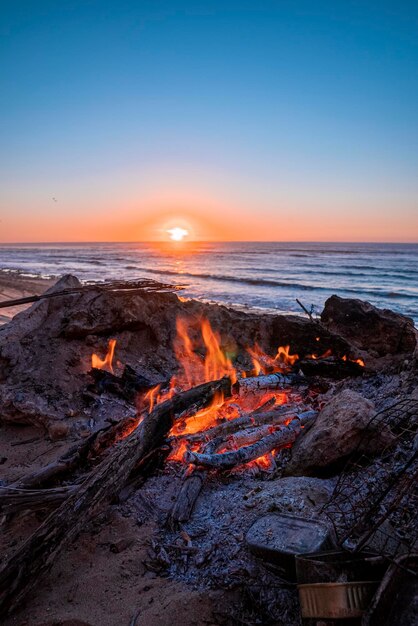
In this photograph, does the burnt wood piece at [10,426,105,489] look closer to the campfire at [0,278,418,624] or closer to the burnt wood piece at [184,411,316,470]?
the campfire at [0,278,418,624]

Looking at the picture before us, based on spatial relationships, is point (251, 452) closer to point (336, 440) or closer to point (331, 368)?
point (336, 440)

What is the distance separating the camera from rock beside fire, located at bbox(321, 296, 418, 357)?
8.58m

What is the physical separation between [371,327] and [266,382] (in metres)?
3.27

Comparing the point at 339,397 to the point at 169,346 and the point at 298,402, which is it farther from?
the point at 169,346

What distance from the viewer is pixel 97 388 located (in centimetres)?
696

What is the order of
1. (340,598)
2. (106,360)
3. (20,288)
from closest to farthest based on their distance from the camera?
1. (340,598)
2. (106,360)
3. (20,288)

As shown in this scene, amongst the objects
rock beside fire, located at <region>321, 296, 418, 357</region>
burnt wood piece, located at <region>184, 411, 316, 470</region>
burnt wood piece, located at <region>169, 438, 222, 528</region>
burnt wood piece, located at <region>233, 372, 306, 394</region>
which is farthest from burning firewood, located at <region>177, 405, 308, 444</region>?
rock beside fire, located at <region>321, 296, 418, 357</region>

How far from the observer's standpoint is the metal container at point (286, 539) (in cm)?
317

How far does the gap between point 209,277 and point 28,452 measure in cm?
3091

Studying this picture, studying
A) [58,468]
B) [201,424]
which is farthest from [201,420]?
[58,468]

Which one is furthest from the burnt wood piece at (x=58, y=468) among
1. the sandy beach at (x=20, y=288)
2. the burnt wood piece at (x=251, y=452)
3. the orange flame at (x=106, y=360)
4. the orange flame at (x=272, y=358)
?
the sandy beach at (x=20, y=288)

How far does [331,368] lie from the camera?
781cm

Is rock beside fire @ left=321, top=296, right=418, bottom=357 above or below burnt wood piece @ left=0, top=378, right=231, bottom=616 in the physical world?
above

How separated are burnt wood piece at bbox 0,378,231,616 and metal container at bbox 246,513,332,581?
154 cm
